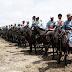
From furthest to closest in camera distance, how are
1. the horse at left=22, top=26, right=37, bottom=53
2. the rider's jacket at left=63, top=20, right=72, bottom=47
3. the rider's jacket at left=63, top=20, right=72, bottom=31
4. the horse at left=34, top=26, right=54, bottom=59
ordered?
the horse at left=22, top=26, right=37, bottom=53, the horse at left=34, top=26, right=54, bottom=59, the rider's jacket at left=63, top=20, right=72, bottom=31, the rider's jacket at left=63, top=20, right=72, bottom=47

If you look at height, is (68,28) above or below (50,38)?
above

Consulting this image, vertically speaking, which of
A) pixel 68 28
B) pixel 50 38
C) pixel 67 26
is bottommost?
pixel 50 38

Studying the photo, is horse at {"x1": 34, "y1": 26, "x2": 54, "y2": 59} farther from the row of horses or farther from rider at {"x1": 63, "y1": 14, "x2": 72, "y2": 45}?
rider at {"x1": 63, "y1": 14, "x2": 72, "y2": 45}

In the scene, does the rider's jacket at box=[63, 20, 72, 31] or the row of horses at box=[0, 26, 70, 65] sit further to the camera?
the rider's jacket at box=[63, 20, 72, 31]

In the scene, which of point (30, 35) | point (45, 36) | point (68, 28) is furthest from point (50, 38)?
point (30, 35)

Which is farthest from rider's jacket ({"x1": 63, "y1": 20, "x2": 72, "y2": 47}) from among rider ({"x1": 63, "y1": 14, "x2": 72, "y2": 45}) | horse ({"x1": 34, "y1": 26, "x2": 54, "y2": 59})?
horse ({"x1": 34, "y1": 26, "x2": 54, "y2": 59})

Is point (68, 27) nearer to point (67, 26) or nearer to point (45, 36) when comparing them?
point (67, 26)

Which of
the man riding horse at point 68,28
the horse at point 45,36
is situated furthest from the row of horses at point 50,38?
the man riding horse at point 68,28

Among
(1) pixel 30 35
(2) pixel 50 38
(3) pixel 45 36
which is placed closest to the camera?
(2) pixel 50 38

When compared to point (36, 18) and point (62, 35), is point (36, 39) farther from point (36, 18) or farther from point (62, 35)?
point (62, 35)

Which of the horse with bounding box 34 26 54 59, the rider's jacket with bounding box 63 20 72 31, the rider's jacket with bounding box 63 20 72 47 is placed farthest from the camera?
the horse with bounding box 34 26 54 59

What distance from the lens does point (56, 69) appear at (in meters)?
6.42

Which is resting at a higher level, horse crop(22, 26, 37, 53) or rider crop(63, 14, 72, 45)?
rider crop(63, 14, 72, 45)

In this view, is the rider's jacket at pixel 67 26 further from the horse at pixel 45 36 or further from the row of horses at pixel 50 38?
the horse at pixel 45 36
